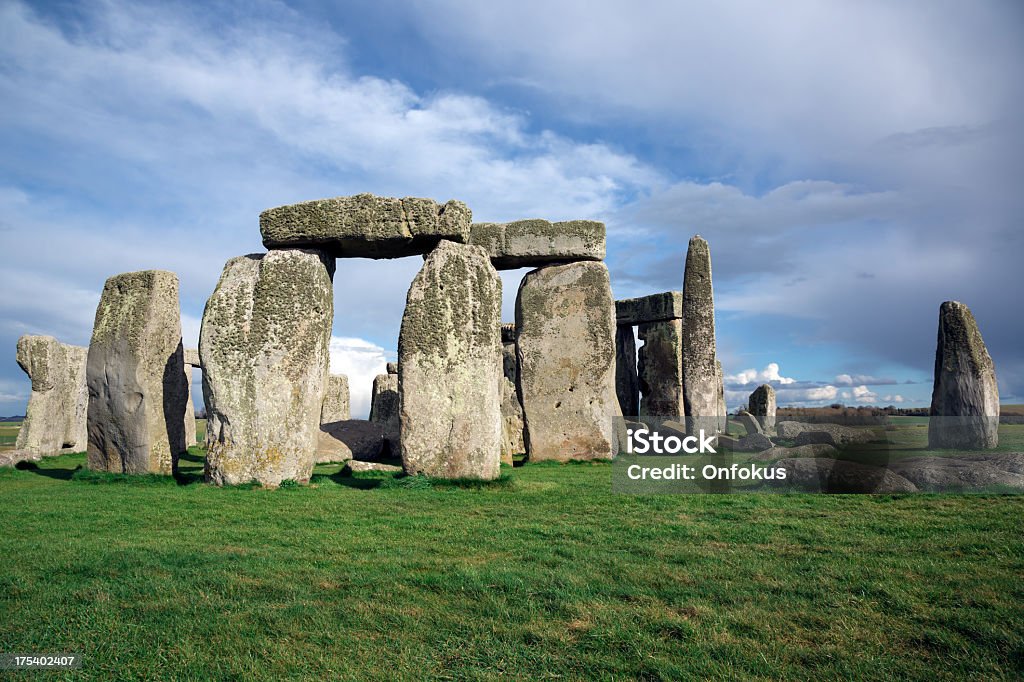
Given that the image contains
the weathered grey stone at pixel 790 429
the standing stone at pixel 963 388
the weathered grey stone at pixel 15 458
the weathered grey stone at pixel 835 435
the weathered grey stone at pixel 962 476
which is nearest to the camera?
the weathered grey stone at pixel 962 476

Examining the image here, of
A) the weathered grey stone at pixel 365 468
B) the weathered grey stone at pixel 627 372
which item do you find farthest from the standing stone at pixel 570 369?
the weathered grey stone at pixel 627 372

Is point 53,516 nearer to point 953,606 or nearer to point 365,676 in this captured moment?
point 365,676

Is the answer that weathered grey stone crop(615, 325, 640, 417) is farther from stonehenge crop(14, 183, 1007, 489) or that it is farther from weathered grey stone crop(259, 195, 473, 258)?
weathered grey stone crop(259, 195, 473, 258)

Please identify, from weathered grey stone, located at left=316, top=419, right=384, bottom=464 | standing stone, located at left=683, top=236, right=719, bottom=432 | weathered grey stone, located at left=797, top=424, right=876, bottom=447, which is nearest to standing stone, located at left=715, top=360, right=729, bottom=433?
standing stone, located at left=683, top=236, right=719, bottom=432

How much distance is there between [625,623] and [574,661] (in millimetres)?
474

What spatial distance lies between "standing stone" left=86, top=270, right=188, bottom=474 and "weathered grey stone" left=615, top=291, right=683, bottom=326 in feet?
37.2

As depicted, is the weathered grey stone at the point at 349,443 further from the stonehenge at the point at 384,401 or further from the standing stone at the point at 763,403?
the standing stone at the point at 763,403

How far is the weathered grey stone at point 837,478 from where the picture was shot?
7.33 meters

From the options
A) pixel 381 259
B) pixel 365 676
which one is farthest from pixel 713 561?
pixel 381 259

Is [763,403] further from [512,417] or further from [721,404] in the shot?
[512,417]

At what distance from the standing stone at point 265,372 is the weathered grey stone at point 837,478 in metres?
5.38

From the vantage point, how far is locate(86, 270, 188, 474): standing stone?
31.9ft

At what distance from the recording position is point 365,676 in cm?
290

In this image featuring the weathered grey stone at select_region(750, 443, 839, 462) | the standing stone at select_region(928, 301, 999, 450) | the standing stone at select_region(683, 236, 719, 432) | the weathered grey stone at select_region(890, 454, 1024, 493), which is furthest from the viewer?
the standing stone at select_region(683, 236, 719, 432)
